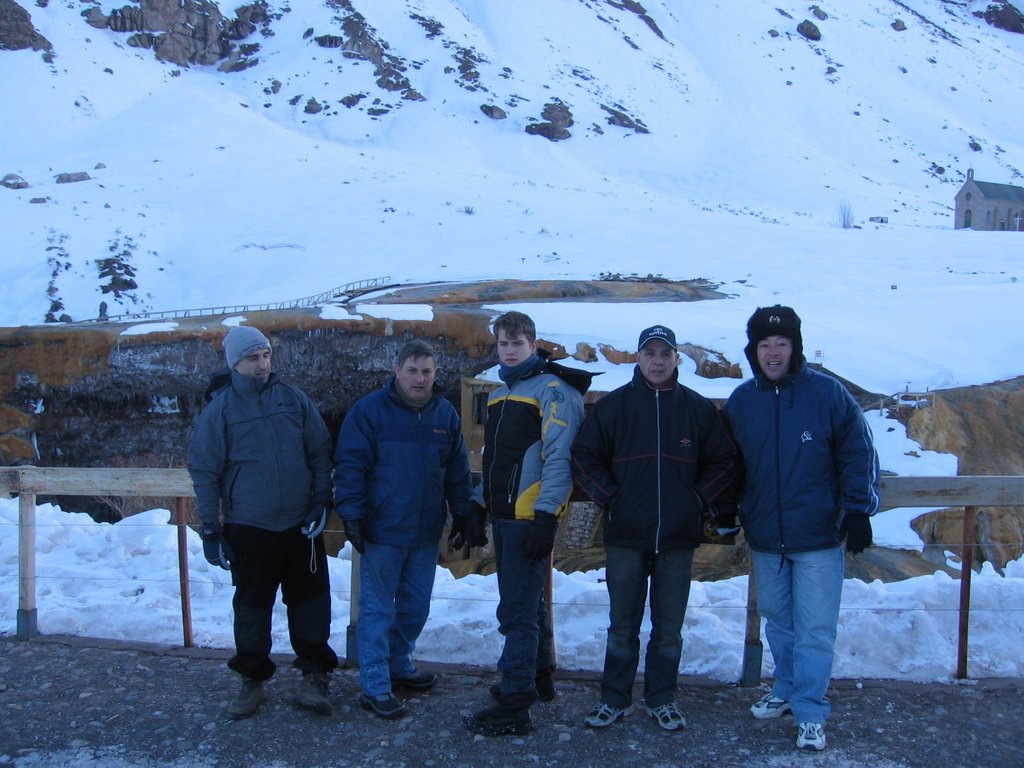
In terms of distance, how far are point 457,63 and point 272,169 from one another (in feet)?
82.1

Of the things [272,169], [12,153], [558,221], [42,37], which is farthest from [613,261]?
[42,37]

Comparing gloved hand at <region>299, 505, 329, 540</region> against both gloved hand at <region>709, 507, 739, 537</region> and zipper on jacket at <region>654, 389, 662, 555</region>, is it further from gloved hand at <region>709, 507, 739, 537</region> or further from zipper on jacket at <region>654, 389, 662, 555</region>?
gloved hand at <region>709, 507, 739, 537</region>

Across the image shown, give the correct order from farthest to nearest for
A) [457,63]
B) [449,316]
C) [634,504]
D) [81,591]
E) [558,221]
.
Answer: [457,63] < [558,221] < [449,316] < [81,591] < [634,504]

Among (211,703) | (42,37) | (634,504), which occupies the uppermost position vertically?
(42,37)

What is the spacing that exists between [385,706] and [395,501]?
34.1 inches

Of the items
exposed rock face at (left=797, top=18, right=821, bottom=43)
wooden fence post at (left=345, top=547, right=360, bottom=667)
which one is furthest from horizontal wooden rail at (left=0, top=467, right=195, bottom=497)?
exposed rock face at (left=797, top=18, right=821, bottom=43)

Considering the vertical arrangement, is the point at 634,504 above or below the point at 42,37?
below

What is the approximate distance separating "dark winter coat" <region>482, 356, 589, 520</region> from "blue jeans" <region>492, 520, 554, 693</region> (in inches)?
4.3

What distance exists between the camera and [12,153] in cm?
4228

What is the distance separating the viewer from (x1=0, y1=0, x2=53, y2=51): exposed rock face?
50.9 metres

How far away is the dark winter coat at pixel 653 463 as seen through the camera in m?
3.61

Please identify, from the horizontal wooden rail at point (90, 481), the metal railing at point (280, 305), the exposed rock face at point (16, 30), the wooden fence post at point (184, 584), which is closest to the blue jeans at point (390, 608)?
the wooden fence post at point (184, 584)

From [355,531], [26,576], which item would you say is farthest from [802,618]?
[26,576]

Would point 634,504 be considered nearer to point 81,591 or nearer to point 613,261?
point 81,591
